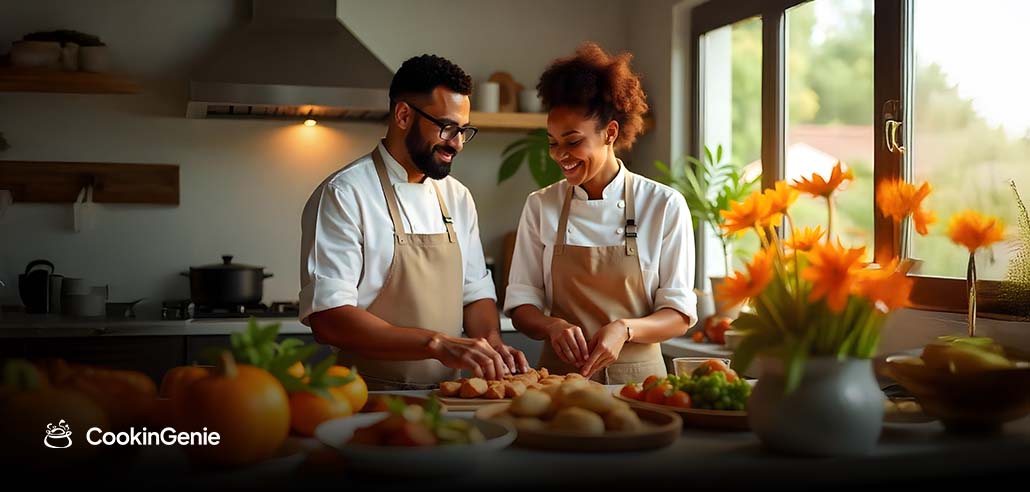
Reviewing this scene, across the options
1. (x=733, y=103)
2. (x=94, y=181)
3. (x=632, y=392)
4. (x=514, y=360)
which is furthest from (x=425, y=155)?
(x=94, y=181)

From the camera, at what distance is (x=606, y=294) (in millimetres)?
2664

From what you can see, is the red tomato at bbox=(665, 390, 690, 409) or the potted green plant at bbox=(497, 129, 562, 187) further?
the potted green plant at bbox=(497, 129, 562, 187)

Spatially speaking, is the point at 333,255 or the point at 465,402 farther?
the point at 333,255

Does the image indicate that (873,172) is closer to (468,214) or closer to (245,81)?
(468,214)

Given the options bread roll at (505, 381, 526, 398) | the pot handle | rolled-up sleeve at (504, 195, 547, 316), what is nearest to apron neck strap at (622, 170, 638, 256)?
rolled-up sleeve at (504, 195, 547, 316)

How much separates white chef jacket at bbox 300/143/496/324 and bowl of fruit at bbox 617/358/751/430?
84cm

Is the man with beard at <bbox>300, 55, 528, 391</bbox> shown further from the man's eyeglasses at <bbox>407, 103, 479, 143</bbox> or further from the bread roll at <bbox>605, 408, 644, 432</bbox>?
the bread roll at <bbox>605, 408, 644, 432</bbox>

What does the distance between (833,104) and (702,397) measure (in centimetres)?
213

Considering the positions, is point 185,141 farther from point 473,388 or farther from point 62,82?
point 473,388

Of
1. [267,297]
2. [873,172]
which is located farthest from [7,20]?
[873,172]

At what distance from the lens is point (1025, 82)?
2.62 metres

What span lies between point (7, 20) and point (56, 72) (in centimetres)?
48

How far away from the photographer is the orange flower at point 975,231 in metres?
1.78

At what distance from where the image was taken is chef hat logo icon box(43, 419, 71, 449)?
119 cm
